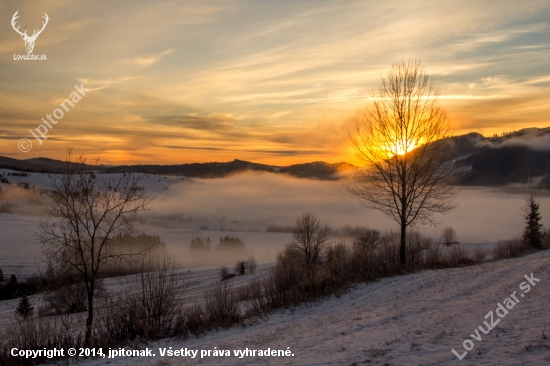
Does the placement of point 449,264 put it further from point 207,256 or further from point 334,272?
point 207,256

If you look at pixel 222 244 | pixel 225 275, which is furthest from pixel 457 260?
pixel 222 244

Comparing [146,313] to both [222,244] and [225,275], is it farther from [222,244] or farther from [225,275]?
[222,244]

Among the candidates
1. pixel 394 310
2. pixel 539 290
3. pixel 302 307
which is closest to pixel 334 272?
pixel 302 307

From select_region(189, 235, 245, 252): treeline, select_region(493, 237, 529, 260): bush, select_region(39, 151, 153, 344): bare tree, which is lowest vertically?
select_region(189, 235, 245, 252): treeline

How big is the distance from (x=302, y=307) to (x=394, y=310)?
4.65 m

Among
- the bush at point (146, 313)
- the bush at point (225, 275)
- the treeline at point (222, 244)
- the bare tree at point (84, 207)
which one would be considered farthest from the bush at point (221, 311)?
the treeline at point (222, 244)

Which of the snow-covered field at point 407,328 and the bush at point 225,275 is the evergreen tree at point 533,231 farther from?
the bush at point 225,275

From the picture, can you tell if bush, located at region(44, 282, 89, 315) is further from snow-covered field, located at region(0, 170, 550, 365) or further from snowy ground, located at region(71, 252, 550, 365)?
snowy ground, located at region(71, 252, 550, 365)

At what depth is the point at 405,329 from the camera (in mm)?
10414

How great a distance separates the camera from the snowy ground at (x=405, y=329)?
311 inches

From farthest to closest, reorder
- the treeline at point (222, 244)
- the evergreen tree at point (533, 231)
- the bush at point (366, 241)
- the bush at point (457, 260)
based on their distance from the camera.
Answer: the treeline at point (222, 244)
the evergreen tree at point (533, 231)
the bush at point (366, 241)
the bush at point (457, 260)

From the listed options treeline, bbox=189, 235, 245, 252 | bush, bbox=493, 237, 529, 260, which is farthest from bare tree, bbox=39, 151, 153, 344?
treeline, bbox=189, 235, 245, 252

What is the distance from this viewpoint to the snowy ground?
7891 millimetres

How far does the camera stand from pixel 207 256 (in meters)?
146
